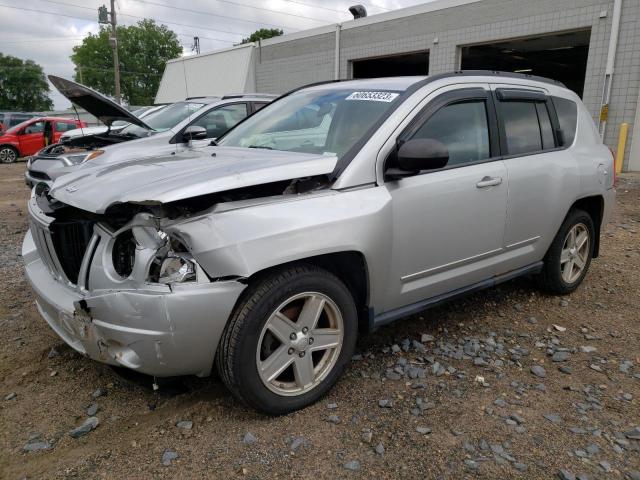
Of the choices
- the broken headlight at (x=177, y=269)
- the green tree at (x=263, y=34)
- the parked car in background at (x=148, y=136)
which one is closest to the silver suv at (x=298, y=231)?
the broken headlight at (x=177, y=269)

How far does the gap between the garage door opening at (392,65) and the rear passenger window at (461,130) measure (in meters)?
15.6

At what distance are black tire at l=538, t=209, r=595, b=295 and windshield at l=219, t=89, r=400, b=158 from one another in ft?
6.60

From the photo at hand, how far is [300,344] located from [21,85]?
88728 mm

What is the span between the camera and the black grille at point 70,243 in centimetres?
267

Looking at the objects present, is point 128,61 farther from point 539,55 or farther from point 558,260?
point 558,260

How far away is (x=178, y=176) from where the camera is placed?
2.54m

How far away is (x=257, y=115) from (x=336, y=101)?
32.6 inches

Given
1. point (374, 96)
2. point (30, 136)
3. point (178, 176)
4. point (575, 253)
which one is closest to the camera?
point (178, 176)

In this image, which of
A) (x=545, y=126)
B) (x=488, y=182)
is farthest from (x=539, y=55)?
(x=488, y=182)

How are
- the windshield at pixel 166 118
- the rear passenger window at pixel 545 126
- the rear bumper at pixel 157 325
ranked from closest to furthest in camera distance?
the rear bumper at pixel 157 325, the rear passenger window at pixel 545 126, the windshield at pixel 166 118

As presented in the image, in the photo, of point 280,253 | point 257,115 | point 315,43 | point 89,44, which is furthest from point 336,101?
point 89,44

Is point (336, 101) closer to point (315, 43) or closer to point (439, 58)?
point (439, 58)

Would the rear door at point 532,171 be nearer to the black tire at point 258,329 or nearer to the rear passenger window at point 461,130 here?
the rear passenger window at point 461,130

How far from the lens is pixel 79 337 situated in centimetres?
248
